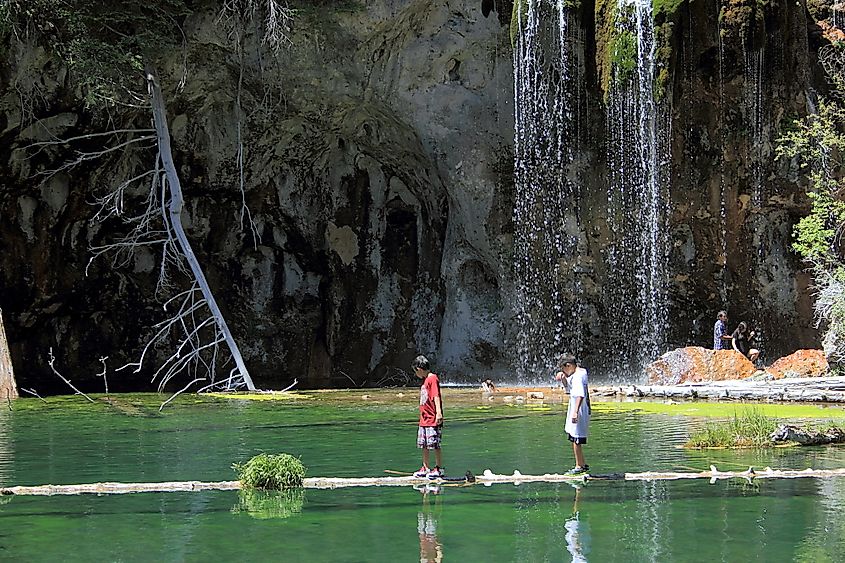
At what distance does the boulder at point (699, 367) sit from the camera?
20.7 metres

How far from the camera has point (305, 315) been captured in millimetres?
30109

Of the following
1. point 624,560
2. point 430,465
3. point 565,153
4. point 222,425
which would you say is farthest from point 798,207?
point 624,560

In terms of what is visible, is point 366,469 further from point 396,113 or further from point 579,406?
point 396,113

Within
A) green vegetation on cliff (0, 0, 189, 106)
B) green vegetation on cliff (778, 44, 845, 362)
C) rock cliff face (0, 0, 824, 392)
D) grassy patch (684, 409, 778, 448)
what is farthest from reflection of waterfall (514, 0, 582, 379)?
grassy patch (684, 409, 778, 448)

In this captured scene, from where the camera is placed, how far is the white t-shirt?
405 inches

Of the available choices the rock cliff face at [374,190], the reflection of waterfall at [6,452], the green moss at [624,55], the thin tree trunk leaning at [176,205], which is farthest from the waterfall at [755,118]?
the reflection of waterfall at [6,452]

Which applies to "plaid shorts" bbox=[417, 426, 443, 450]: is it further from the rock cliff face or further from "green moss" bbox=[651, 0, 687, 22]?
"green moss" bbox=[651, 0, 687, 22]

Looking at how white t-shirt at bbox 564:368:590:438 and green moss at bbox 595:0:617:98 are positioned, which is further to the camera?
green moss at bbox 595:0:617:98

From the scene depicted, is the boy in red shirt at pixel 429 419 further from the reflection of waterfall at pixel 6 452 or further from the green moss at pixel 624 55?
the green moss at pixel 624 55

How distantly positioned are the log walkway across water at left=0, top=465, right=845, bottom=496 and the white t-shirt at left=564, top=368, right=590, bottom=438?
1.46 ft

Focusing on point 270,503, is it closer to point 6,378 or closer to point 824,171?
point 6,378

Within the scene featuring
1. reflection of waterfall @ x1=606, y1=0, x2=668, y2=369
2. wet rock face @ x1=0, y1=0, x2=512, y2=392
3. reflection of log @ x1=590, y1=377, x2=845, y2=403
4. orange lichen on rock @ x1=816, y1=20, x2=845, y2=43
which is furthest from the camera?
wet rock face @ x1=0, y1=0, x2=512, y2=392

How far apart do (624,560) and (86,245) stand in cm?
2344

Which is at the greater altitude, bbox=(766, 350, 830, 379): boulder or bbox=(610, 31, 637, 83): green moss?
bbox=(610, 31, 637, 83): green moss
